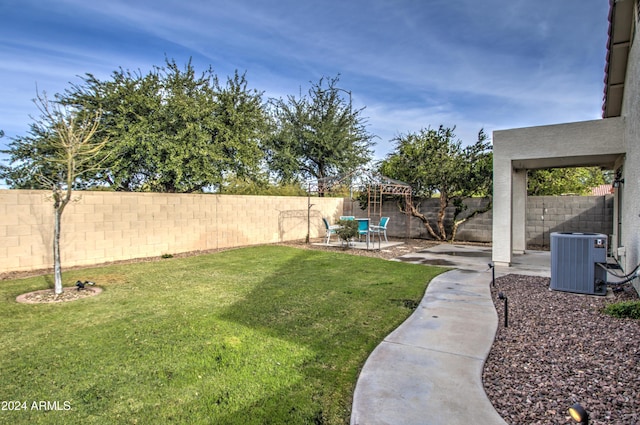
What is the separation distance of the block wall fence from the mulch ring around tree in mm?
2133

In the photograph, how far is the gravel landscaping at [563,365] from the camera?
2342 mm

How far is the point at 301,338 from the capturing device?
3.74m

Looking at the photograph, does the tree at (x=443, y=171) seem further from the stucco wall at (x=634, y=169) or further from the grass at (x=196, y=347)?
the grass at (x=196, y=347)

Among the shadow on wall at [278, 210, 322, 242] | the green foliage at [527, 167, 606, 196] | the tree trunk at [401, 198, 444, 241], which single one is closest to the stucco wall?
the tree trunk at [401, 198, 444, 241]

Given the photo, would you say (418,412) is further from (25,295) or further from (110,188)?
(110,188)

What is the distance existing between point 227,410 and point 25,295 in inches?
200

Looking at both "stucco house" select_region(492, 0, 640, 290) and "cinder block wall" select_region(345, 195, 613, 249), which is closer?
"stucco house" select_region(492, 0, 640, 290)

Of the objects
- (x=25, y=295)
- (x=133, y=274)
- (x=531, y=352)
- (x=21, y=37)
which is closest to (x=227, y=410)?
(x=531, y=352)

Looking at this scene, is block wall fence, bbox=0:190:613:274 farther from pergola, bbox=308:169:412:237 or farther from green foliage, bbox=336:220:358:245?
green foliage, bbox=336:220:358:245

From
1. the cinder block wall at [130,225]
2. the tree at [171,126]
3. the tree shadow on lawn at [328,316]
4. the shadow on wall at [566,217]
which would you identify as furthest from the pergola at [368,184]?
the tree shadow on lawn at [328,316]

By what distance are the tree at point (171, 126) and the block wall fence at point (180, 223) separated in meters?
1.23

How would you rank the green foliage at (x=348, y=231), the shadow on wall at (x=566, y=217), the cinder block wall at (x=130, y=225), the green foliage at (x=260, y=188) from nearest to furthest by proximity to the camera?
1. the cinder block wall at (x=130, y=225)
2. the shadow on wall at (x=566, y=217)
3. the green foliage at (x=348, y=231)
4. the green foliage at (x=260, y=188)

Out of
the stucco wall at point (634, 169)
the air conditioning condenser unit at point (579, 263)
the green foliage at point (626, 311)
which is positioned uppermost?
the stucco wall at point (634, 169)

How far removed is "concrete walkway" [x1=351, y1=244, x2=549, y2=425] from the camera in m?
2.30
